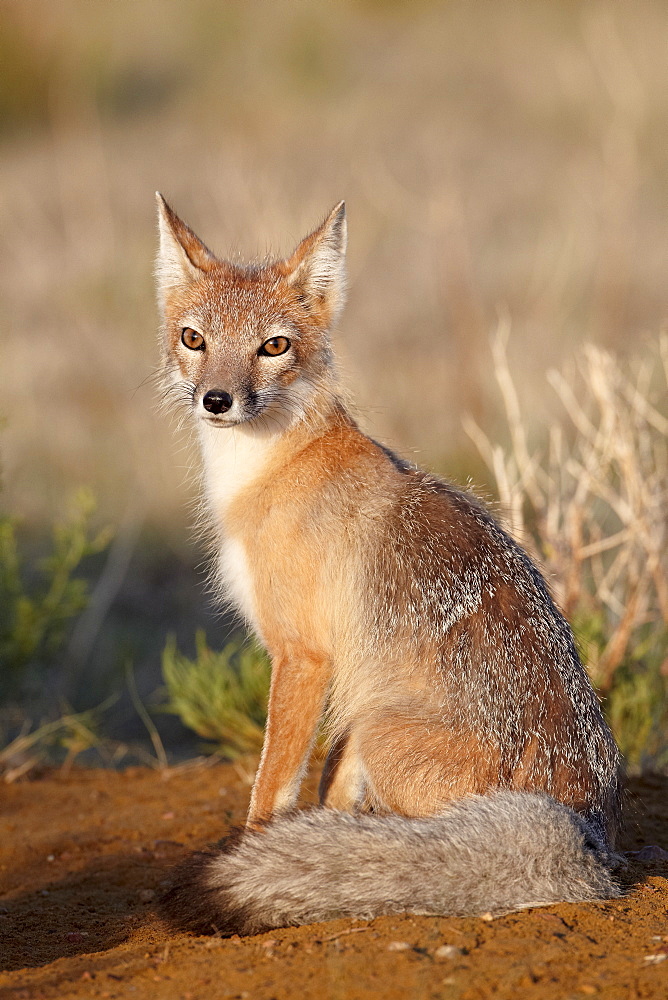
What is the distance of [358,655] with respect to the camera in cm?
479

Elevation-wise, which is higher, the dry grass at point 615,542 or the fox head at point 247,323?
the fox head at point 247,323

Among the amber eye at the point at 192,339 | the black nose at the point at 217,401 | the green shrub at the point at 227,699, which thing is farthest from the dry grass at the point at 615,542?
the black nose at the point at 217,401

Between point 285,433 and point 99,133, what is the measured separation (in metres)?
22.3

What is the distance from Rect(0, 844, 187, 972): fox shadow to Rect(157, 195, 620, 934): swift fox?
1.82 feet

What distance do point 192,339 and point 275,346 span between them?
0.44 m

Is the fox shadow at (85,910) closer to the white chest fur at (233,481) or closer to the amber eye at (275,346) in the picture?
the white chest fur at (233,481)

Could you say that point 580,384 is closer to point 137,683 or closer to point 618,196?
point 618,196

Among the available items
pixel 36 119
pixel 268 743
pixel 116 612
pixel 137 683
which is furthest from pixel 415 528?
pixel 36 119

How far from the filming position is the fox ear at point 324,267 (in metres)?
5.44

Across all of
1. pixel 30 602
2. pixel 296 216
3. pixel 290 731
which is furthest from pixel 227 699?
pixel 296 216

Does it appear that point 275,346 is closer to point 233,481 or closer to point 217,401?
point 217,401

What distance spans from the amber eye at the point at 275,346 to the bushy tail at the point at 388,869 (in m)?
2.28

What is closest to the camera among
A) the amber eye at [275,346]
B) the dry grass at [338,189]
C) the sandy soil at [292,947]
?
the sandy soil at [292,947]

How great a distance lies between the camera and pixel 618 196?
38.5 ft
